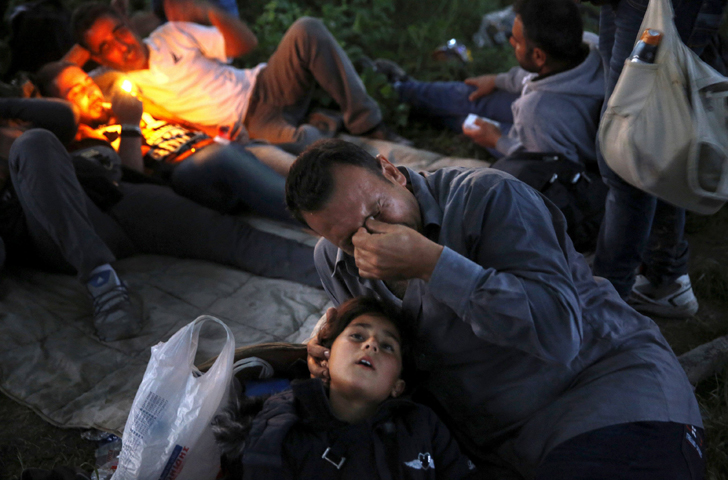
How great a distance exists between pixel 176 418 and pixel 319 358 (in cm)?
49

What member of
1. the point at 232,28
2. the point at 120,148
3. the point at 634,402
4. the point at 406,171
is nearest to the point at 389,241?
the point at 406,171

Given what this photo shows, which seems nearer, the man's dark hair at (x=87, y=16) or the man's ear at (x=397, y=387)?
the man's ear at (x=397, y=387)

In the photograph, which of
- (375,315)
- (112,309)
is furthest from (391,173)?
(112,309)

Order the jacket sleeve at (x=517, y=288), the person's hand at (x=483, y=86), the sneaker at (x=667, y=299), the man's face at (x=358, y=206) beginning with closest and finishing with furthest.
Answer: the jacket sleeve at (x=517, y=288), the man's face at (x=358, y=206), the sneaker at (x=667, y=299), the person's hand at (x=483, y=86)

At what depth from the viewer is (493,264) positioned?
1.56 metres

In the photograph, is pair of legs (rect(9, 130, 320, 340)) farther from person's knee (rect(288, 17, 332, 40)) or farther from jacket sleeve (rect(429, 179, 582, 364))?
jacket sleeve (rect(429, 179, 582, 364))

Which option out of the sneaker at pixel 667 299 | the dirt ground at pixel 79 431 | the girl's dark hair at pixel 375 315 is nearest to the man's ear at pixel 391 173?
the girl's dark hair at pixel 375 315

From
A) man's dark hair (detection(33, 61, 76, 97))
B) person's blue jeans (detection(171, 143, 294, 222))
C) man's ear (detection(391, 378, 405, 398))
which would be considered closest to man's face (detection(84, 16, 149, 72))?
man's dark hair (detection(33, 61, 76, 97))

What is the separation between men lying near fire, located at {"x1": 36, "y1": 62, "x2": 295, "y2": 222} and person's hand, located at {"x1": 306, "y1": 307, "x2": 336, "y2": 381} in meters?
1.66

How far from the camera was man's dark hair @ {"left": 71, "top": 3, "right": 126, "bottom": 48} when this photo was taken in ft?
13.1

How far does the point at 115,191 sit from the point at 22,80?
1.46 m

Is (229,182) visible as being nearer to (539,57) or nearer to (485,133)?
(485,133)

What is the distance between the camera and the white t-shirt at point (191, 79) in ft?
14.2

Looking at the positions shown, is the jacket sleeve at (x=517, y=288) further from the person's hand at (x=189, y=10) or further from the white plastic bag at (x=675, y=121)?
the person's hand at (x=189, y=10)
